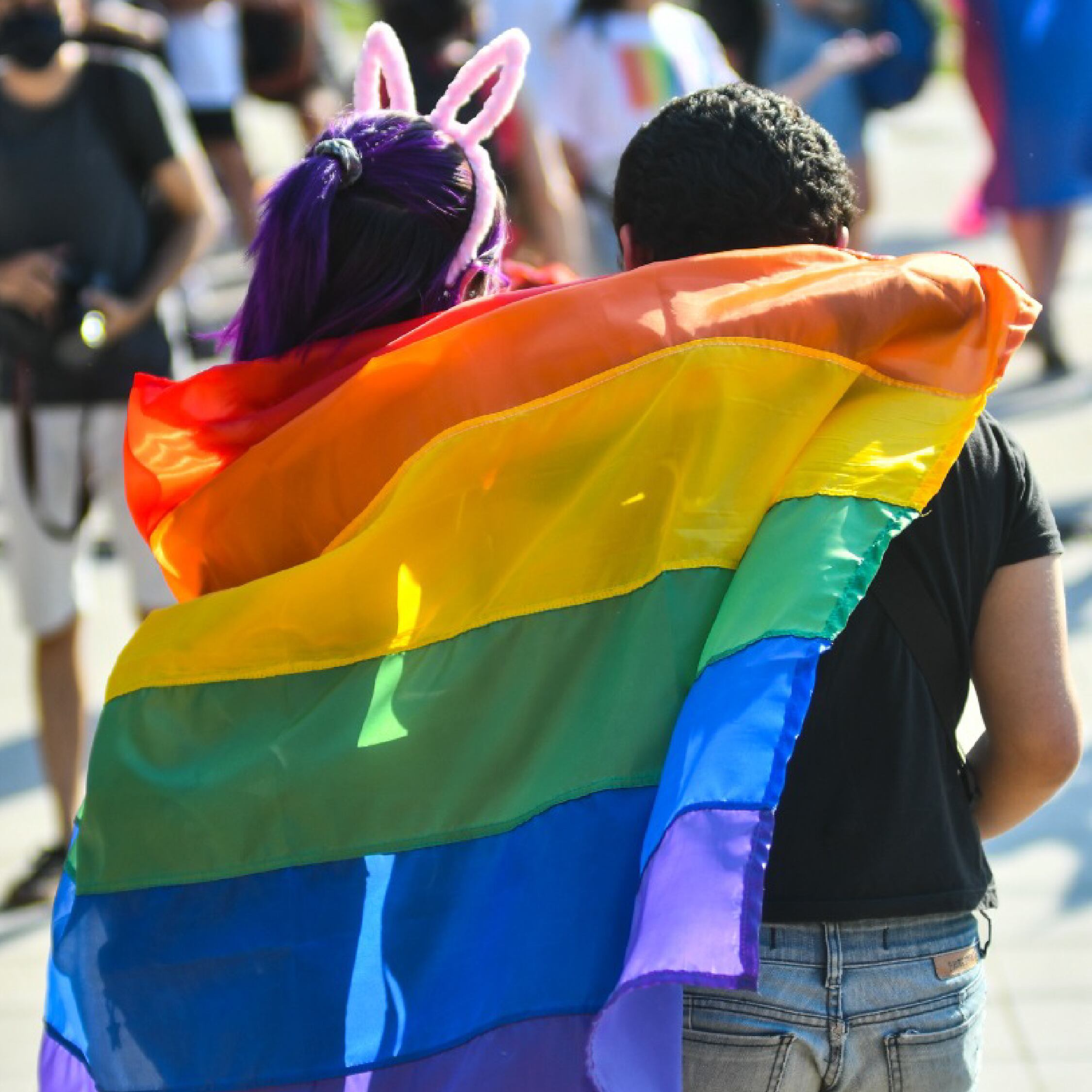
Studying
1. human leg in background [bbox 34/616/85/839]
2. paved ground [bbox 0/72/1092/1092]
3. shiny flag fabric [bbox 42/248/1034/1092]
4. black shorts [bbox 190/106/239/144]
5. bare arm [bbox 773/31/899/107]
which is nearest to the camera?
shiny flag fabric [bbox 42/248/1034/1092]

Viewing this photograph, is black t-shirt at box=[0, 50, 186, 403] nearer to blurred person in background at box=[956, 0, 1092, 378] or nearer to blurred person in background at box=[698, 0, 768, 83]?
blurred person in background at box=[698, 0, 768, 83]

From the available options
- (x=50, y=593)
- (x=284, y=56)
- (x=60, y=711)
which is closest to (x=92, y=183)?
(x=50, y=593)

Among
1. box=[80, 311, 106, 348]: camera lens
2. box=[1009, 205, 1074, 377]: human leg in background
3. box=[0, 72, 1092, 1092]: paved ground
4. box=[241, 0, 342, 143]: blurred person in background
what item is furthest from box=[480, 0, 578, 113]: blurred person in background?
box=[241, 0, 342, 143]: blurred person in background

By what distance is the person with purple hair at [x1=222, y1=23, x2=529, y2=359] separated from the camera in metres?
2.13

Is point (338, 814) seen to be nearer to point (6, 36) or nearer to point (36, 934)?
point (36, 934)

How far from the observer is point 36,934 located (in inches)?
167

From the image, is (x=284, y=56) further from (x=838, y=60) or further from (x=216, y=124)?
(x=838, y=60)

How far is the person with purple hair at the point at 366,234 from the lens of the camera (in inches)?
84.0

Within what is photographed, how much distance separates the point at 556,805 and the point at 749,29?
6301mm

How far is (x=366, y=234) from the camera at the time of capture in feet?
7.02

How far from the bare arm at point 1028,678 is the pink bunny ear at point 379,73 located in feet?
3.32

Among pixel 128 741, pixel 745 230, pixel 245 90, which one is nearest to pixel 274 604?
pixel 128 741

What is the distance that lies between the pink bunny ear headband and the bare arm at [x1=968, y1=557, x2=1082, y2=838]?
74 centimetres

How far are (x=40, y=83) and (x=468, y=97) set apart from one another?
7.17 feet
